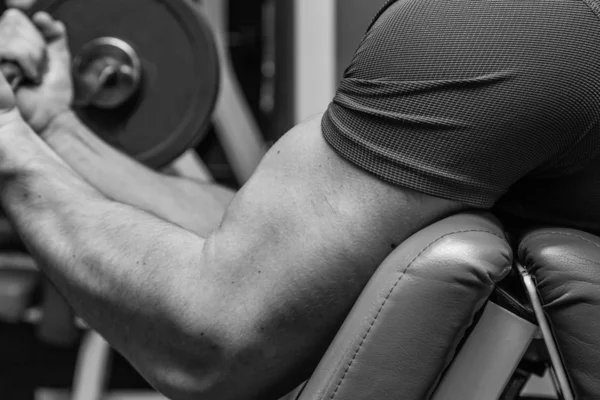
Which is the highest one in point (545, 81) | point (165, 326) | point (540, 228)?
point (545, 81)

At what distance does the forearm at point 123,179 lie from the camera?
0.91 metres

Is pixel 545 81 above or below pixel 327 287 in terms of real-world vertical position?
above

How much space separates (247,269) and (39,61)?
546mm

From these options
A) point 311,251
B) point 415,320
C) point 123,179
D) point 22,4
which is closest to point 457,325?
point 415,320

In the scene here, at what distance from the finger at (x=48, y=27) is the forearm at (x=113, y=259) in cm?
25

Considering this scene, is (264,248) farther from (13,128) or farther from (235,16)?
(235,16)

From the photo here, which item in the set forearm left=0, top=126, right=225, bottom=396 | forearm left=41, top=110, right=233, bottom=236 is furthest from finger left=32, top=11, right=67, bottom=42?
forearm left=0, top=126, right=225, bottom=396

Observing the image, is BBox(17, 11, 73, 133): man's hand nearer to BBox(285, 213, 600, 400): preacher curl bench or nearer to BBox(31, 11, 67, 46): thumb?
BBox(31, 11, 67, 46): thumb

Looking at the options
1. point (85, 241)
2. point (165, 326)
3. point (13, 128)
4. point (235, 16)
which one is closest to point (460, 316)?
point (165, 326)

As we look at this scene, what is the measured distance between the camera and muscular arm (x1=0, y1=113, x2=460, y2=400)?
579 millimetres

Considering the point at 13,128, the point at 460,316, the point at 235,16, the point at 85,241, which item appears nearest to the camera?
the point at 460,316

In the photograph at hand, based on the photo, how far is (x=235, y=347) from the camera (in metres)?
0.59

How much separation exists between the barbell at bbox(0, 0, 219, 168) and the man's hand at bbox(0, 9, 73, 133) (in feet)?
0.10

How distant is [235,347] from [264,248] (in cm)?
10
